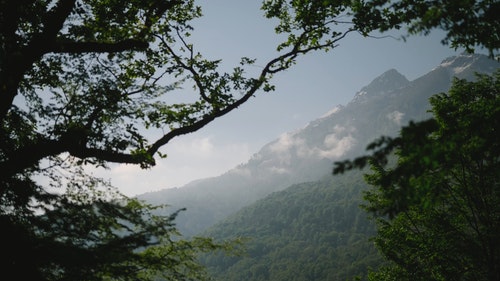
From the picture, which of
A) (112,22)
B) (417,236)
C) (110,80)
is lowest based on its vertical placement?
(417,236)

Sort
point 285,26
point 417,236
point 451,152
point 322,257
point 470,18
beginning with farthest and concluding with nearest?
1. point 322,257
2. point 417,236
3. point 285,26
4. point 470,18
5. point 451,152

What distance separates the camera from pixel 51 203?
5.99 metres

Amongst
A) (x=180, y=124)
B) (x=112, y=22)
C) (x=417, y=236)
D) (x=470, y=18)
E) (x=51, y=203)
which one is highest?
(x=112, y=22)

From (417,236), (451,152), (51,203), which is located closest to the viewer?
(451,152)

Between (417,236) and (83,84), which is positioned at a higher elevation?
(83,84)

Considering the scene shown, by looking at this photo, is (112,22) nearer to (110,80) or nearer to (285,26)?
(110,80)

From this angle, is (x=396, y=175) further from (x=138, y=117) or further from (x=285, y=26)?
(x=285, y=26)

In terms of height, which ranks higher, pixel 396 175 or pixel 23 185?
pixel 23 185

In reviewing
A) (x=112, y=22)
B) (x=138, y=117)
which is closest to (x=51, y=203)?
(x=138, y=117)

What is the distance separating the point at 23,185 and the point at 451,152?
Result: 7479 millimetres

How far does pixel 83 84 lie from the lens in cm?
880

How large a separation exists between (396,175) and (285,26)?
30.7 feet

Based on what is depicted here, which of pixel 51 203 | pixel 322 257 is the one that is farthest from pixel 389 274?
pixel 322 257

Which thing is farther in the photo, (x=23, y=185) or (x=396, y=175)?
(x=23, y=185)
